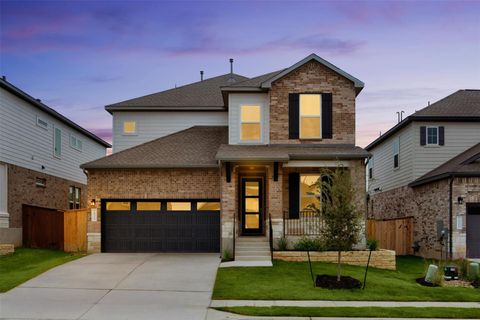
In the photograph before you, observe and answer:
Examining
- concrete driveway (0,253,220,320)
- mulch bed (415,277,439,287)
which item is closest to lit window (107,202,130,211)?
concrete driveway (0,253,220,320)

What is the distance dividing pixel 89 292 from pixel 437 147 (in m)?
18.7

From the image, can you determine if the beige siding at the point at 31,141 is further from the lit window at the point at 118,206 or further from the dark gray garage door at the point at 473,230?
the dark gray garage door at the point at 473,230

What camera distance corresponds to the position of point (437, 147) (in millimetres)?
26828

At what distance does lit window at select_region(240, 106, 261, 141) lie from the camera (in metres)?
23.6

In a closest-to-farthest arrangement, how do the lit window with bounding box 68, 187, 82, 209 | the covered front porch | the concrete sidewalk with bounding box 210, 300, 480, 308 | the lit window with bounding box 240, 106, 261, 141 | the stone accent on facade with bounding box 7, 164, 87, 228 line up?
the concrete sidewalk with bounding box 210, 300, 480, 308, the covered front porch, the lit window with bounding box 240, 106, 261, 141, the stone accent on facade with bounding box 7, 164, 87, 228, the lit window with bounding box 68, 187, 82, 209

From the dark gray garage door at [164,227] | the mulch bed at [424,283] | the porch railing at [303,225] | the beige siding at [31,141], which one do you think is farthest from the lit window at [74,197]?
the mulch bed at [424,283]

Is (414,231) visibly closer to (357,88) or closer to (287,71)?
(357,88)

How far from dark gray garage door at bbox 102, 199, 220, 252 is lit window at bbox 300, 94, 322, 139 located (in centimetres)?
480

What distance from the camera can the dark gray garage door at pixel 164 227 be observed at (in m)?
23.0

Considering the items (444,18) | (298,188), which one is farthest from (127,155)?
Result: (444,18)

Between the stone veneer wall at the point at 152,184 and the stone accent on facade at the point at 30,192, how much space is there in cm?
401

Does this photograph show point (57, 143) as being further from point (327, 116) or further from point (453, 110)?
point (453, 110)

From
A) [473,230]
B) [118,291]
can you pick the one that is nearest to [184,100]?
[473,230]

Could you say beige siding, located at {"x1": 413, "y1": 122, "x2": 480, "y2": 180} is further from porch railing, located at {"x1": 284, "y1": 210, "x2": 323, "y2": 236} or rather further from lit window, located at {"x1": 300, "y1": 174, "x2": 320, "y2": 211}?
porch railing, located at {"x1": 284, "y1": 210, "x2": 323, "y2": 236}
